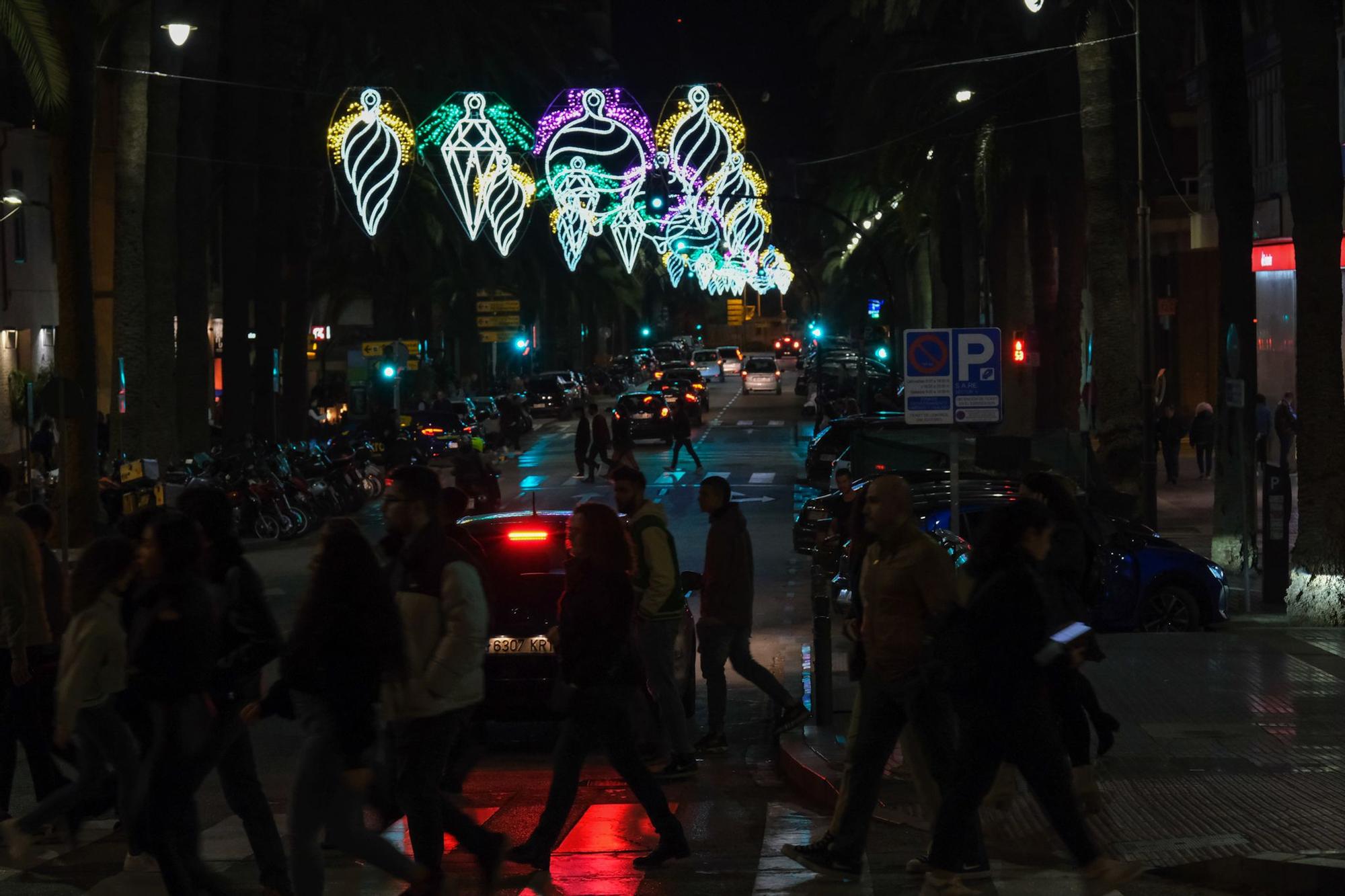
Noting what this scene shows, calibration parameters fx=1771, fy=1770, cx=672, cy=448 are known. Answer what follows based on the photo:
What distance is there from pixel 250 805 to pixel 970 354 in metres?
7.15

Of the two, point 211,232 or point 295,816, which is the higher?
point 211,232

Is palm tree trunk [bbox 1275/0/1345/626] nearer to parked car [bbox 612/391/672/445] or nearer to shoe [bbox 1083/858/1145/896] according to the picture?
shoe [bbox 1083/858/1145/896]

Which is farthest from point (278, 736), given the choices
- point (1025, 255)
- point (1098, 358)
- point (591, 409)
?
point (1025, 255)

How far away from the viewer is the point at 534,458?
46188mm

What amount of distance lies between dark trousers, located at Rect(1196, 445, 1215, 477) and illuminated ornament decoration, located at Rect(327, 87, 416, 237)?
16540mm

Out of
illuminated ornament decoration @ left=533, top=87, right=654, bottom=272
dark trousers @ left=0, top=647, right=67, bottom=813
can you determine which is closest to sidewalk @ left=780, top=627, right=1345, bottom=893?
dark trousers @ left=0, top=647, right=67, bottom=813

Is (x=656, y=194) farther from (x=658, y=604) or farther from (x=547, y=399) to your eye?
(x=658, y=604)

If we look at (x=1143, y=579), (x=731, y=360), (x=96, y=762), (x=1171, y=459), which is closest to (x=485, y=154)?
(x=1171, y=459)

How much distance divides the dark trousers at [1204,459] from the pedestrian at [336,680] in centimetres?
3017

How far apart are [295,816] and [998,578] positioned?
2.96 meters

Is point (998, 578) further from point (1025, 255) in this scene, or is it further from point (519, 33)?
point (519, 33)

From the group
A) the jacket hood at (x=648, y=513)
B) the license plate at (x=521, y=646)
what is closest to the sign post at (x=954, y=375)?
the jacket hood at (x=648, y=513)

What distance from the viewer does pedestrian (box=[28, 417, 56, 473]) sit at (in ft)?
109

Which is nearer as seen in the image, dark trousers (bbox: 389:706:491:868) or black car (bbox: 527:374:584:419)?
dark trousers (bbox: 389:706:491:868)
